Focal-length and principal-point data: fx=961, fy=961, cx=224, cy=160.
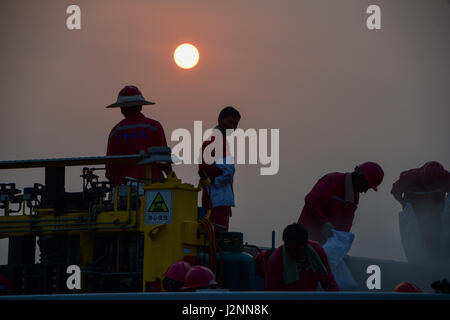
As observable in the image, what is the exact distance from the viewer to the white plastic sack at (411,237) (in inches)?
465

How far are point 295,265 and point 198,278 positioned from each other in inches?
45.4

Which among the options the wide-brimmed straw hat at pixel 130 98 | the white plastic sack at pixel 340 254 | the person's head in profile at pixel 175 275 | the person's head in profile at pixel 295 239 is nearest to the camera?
the person's head in profile at pixel 175 275

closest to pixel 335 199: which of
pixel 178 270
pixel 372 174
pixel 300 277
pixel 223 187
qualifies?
pixel 372 174

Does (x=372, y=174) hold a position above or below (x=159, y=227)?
above

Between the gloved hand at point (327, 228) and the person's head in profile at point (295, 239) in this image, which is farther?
the gloved hand at point (327, 228)

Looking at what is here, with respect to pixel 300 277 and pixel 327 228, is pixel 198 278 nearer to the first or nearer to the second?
pixel 300 277

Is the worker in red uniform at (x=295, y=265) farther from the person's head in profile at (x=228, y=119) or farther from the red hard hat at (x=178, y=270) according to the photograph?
the person's head in profile at (x=228, y=119)

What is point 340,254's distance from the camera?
966 centimetres

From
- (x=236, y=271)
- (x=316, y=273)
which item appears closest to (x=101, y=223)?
(x=236, y=271)

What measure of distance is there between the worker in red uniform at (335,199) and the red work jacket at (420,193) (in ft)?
5.74

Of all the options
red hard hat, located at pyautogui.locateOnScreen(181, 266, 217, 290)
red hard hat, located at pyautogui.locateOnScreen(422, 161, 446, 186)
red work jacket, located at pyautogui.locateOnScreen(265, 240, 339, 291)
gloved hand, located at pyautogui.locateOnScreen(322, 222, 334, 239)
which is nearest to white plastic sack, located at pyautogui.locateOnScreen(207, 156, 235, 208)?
gloved hand, located at pyautogui.locateOnScreen(322, 222, 334, 239)

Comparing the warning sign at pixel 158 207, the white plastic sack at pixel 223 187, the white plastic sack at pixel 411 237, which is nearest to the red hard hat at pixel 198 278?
the warning sign at pixel 158 207
